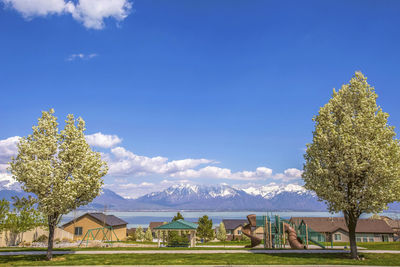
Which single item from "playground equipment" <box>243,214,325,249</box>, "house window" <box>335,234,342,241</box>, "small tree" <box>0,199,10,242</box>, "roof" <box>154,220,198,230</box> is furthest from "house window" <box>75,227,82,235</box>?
"house window" <box>335,234,342,241</box>

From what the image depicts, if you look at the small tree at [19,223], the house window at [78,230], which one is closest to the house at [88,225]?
the house window at [78,230]

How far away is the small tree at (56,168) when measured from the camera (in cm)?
2291

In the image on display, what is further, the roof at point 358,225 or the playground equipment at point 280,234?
the roof at point 358,225

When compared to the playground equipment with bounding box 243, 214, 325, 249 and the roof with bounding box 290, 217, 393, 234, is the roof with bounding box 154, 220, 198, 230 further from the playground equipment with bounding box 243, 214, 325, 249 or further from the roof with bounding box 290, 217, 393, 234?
the roof with bounding box 290, 217, 393, 234

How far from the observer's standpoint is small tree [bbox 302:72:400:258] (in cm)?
2255

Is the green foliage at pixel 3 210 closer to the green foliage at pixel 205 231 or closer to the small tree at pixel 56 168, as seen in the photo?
the small tree at pixel 56 168

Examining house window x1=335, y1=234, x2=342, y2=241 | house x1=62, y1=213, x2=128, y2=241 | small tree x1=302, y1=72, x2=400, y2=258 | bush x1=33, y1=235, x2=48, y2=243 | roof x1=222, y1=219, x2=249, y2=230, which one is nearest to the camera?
small tree x1=302, y1=72, x2=400, y2=258

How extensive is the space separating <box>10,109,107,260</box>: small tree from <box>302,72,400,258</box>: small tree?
17.9m

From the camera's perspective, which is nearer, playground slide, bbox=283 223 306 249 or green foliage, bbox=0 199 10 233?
playground slide, bbox=283 223 306 249

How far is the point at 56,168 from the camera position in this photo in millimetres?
23891

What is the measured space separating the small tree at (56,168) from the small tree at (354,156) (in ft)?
58.8

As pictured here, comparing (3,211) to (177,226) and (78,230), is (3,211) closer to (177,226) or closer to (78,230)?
(177,226)

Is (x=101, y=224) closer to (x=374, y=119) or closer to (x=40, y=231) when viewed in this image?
(x=40, y=231)

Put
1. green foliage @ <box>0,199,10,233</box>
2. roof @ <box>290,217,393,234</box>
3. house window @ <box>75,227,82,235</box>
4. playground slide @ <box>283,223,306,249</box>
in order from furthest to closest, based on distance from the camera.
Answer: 1. roof @ <box>290,217,393,234</box>
2. house window @ <box>75,227,82,235</box>
3. green foliage @ <box>0,199,10,233</box>
4. playground slide @ <box>283,223,306,249</box>
